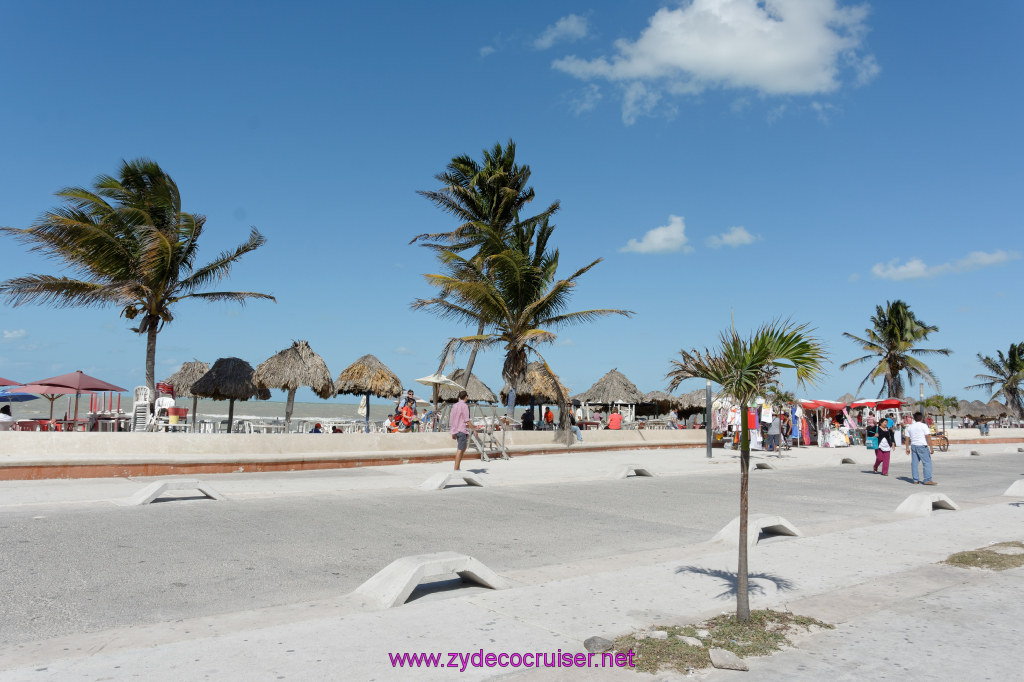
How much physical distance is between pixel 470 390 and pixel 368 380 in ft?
29.1

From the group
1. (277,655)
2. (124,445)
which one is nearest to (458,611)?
(277,655)

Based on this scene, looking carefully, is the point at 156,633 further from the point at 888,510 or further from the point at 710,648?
the point at 888,510

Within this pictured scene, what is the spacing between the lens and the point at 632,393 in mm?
38688

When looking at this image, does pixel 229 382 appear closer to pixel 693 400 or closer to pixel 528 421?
pixel 528 421

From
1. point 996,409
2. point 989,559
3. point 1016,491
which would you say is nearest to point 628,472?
point 1016,491

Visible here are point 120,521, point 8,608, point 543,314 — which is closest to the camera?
point 8,608

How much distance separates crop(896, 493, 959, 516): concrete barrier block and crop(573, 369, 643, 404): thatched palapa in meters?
26.7

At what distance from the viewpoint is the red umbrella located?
21.4 m

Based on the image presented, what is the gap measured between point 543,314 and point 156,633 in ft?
60.1

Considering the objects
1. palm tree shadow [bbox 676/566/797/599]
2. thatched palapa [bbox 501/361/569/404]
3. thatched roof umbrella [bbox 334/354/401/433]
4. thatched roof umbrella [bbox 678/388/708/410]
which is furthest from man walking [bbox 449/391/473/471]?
thatched roof umbrella [bbox 678/388/708/410]

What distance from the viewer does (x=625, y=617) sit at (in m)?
4.95

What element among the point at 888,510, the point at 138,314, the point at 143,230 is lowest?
the point at 888,510

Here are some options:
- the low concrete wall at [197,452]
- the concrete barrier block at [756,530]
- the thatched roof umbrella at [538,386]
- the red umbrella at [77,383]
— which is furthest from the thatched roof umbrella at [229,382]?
the concrete barrier block at [756,530]

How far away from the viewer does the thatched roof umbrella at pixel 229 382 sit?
75.3 ft
